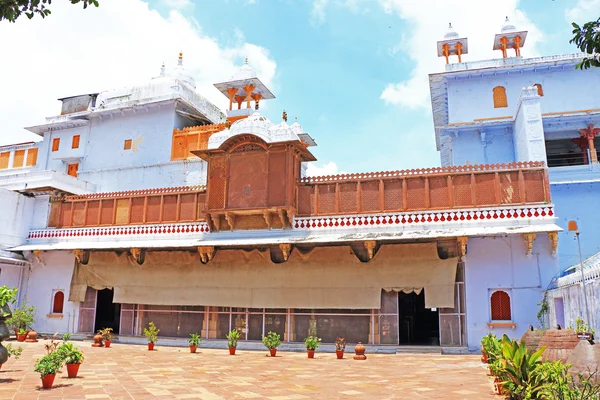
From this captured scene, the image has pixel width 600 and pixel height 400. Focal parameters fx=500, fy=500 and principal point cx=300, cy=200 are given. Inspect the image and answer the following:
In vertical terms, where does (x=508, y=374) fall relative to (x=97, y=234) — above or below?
below

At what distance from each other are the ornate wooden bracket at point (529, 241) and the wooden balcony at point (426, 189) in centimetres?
95

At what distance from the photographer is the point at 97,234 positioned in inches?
712

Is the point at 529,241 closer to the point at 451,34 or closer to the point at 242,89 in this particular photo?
the point at 451,34

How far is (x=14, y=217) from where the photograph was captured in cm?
1894

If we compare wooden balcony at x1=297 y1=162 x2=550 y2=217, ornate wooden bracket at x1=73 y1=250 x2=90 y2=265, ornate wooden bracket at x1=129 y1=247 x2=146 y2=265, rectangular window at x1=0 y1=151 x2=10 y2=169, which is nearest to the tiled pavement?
ornate wooden bracket at x1=129 y1=247 x2=146 y2=265

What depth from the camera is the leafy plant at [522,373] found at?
6141 millimetres

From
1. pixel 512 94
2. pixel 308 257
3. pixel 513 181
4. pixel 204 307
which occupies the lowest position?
pixel 204 307

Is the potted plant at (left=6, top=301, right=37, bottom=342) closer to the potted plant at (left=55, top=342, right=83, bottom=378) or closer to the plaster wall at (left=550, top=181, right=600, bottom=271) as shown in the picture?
the potted plant at (left=55, top=342, right=83, bottom=378)

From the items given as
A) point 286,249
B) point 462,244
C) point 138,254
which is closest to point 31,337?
point 138,254

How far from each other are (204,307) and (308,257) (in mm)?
4175

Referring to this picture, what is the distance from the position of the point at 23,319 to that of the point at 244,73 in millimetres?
14345

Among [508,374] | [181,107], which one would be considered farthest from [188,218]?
[508,374]

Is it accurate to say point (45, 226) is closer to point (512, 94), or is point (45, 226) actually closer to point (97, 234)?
point (97, 234)

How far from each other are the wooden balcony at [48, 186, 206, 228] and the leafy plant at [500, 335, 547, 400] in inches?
463
